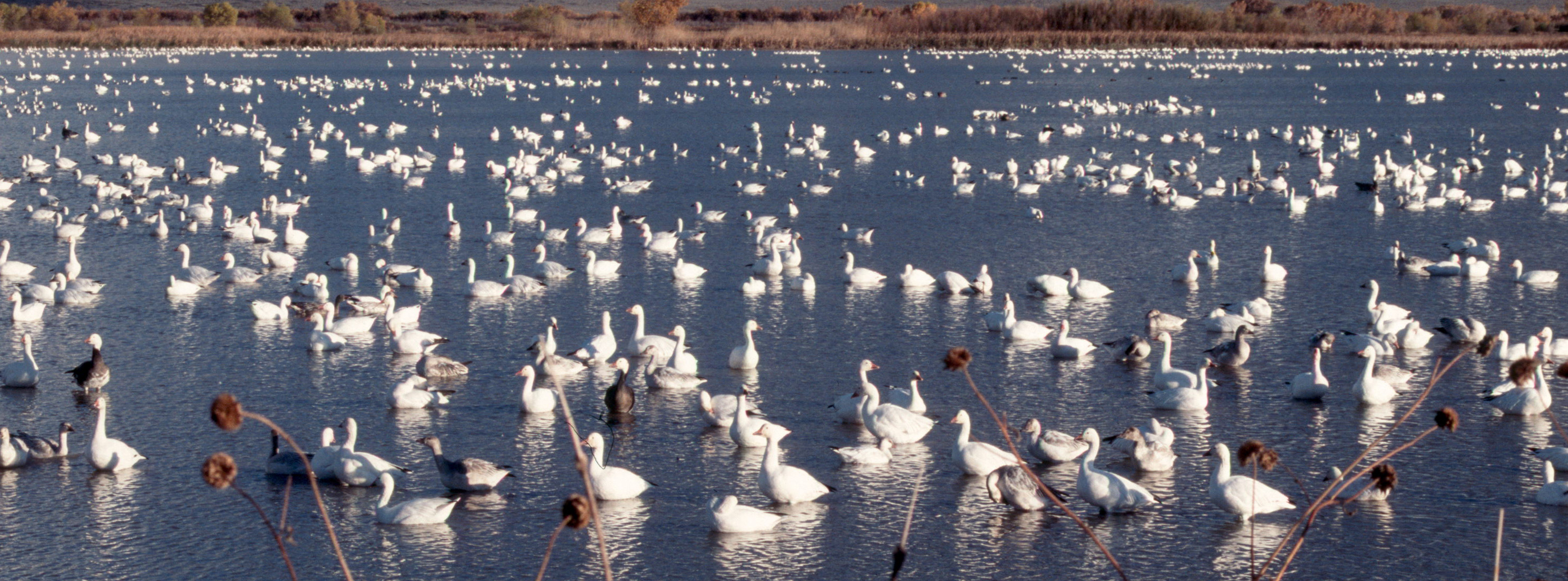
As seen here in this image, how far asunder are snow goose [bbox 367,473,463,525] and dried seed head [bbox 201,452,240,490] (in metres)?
6.25

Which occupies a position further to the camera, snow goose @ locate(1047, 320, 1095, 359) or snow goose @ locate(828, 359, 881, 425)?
snow goose @ locate(1047, 320, 1095, 359)

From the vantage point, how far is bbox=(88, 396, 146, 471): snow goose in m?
11.5

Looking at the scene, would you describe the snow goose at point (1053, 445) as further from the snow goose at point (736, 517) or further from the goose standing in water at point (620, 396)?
the goose standing in water at point (620, 396)

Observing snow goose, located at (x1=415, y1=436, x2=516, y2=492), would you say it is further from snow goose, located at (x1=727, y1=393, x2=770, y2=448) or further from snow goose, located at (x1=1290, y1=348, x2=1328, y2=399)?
snow goose, located at (x1=1290, y1=348, x2=1328, y2=399)

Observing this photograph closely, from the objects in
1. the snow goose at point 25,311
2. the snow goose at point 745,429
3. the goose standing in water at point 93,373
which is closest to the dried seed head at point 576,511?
the snow goose at point 745,429

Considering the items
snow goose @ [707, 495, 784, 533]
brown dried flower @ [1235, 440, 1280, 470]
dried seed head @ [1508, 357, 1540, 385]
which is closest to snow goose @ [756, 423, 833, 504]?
snow goose @ [707, 495, 784, 533]

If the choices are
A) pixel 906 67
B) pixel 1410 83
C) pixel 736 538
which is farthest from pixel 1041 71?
pixel 736 538

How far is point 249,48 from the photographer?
9338cm

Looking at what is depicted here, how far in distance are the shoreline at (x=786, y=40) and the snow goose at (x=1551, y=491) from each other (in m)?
79.3

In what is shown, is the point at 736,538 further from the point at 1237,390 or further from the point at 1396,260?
the point at 1396,260

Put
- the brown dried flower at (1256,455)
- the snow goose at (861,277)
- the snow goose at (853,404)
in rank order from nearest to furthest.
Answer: the brown dried flower at (1256,455) → the snow goose at (853,404) → the snow goose at (861,277)

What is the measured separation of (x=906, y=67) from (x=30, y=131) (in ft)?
135

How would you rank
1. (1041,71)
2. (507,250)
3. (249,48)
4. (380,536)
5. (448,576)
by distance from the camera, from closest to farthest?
(448,576)
(380,536)
(507,250)
(1041,71)
(249,48)

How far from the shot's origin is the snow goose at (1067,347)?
15.0m
